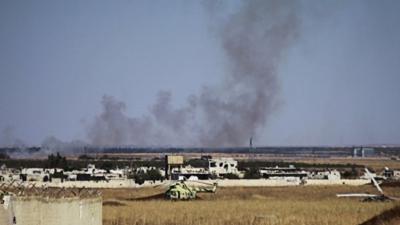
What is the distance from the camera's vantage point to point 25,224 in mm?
21250

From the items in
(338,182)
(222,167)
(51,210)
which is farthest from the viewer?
(222,167)

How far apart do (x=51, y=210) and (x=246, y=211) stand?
30163 mm

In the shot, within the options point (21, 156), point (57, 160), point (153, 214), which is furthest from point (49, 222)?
point (21, 156)

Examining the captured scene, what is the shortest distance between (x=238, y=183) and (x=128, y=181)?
12065 mm

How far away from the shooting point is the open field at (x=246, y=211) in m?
43.7

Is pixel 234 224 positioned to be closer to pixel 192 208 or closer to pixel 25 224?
pixel 192 208

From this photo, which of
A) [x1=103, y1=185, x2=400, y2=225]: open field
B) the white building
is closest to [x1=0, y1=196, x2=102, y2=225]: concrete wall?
[x1=103, y1=185, x2=400, y2=225]: open field

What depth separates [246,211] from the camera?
51469 millimetres

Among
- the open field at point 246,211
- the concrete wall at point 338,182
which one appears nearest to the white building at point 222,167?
the concrete wall at point 338,182

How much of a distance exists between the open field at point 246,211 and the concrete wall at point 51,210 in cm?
1663

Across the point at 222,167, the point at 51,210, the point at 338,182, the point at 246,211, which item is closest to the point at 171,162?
the point at 222,167

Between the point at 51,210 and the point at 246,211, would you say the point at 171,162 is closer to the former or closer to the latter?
the point at 246,211

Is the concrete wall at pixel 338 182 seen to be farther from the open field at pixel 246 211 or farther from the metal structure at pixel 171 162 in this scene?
the open field at pixel 246 211

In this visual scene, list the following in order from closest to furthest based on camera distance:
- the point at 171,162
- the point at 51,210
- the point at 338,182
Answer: the point at 51,210 → the point at 338,182 → the point at 171,162
